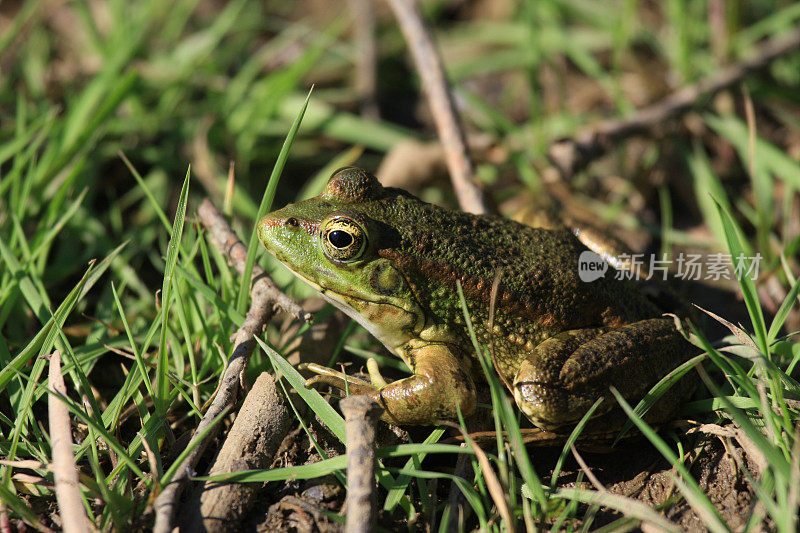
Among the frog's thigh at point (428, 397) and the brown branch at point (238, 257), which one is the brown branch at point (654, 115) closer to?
the frog's thigh at point (428, 397)

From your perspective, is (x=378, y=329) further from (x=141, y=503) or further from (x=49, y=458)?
(x=49, y=458)

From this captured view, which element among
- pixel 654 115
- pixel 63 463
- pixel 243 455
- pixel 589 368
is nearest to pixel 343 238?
pixel 243 455

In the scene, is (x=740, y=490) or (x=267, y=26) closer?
(x=740, y=490)

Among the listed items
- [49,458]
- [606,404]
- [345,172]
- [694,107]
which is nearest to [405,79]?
[694,107]

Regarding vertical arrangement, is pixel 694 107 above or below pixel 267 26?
below

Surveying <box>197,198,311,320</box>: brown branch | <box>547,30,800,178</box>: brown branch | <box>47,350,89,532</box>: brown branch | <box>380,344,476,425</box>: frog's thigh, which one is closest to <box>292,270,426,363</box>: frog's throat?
<box>197,198,311,320</box>: brown branch

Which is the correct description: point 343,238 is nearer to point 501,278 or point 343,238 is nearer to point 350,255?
point 350,255

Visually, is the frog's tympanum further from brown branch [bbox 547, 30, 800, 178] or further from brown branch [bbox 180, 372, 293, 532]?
brown branch [bbox 547, 30, 800, 178]

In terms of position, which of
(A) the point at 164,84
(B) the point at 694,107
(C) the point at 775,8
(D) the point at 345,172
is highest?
(C) the point at 775,8
